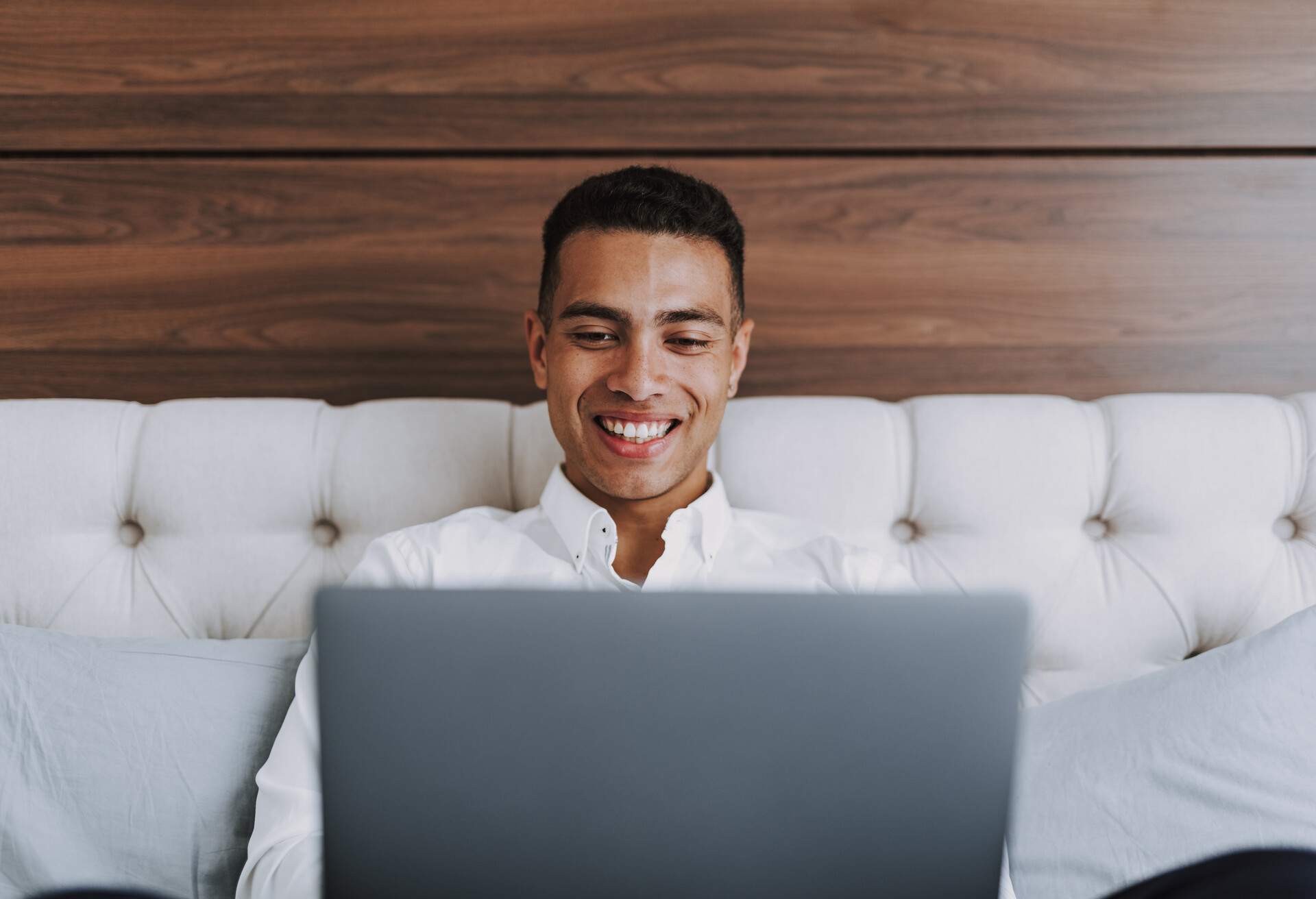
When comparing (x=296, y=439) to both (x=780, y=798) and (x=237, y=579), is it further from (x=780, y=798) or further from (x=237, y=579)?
(x=780, y=798)

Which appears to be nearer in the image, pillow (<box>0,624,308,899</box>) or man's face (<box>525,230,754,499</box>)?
pillow (<box>0,624,308,899</box>)

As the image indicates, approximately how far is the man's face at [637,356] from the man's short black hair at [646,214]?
0.02 meters

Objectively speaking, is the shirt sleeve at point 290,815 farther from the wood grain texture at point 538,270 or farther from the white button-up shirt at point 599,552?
the wood grain texture at point 538,270

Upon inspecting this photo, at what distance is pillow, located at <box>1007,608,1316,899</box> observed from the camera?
31.8 inches

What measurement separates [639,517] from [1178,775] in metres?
0.68

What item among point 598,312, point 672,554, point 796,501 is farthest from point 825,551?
point 598,312

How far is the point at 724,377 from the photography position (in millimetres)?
1029

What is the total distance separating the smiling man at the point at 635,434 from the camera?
985mm

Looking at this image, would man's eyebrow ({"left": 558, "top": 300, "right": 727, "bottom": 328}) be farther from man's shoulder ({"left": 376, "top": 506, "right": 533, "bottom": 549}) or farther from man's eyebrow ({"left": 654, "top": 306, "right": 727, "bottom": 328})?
man's shoulder ({"left": 376, "top": 506, "right": 533, "bottom": 549})

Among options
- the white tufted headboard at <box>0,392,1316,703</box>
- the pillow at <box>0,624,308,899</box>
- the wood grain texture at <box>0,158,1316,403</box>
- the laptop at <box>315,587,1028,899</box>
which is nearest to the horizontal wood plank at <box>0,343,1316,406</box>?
the wood grain texture at <box>0,158,1316,403</box>

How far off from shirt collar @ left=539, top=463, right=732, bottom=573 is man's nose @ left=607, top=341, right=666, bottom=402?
0.16 meters

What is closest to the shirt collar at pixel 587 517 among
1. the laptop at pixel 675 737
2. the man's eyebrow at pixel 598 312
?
the man's eyebrow at pixel 598 312

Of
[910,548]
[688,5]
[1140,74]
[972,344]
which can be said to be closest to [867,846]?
[910,548]

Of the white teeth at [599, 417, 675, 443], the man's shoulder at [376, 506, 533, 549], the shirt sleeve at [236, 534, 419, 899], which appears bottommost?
the shirt sleeve at [236, 534, 419, 899]
